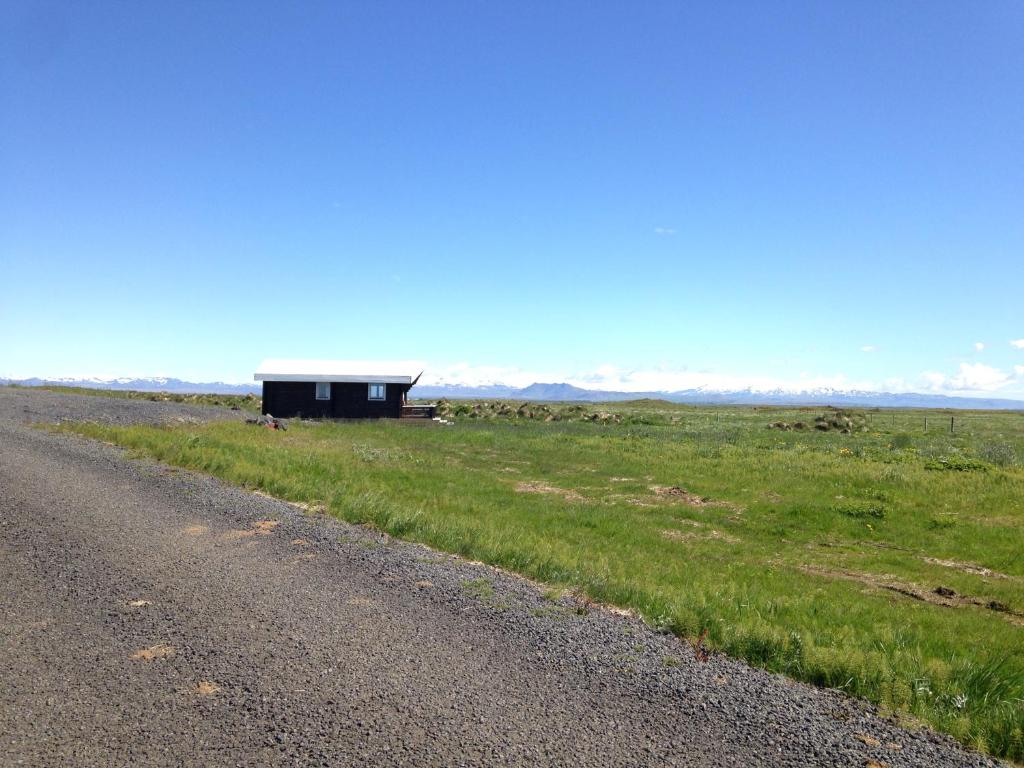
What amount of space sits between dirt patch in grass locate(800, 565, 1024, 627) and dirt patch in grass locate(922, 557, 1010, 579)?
72.6 inches

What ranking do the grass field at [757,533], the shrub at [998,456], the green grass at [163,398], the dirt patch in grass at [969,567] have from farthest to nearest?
the green grass at [163,398] < the shrub at [998,456] < the dirt patch in grass at [969,567] < the grass field at [757,533]

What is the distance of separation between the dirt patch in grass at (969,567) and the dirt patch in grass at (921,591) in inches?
72.6

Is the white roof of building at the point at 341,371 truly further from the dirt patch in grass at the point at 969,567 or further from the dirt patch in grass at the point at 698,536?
the dirt patch in grass at the point at 969,567

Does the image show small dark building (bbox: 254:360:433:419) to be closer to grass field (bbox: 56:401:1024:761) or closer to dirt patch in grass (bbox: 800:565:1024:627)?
grass field (bbox: 56:401:1024:761)

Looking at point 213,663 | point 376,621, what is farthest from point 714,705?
point 213,663

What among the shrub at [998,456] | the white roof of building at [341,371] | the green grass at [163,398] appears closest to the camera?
the shrub at [998,456]

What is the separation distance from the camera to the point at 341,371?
48.4 meters

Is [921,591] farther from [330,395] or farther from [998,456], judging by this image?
[330,395]

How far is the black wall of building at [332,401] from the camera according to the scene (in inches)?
1866

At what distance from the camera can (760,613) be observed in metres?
9.55

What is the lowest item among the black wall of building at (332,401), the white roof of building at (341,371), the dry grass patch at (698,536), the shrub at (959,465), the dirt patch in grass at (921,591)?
the dirt patch in grass at (921,591)

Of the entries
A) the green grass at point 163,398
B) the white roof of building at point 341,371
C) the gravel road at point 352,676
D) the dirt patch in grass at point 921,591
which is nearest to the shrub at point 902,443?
the dirt patch in grass at point 921,591

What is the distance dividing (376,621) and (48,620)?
10.9 ft

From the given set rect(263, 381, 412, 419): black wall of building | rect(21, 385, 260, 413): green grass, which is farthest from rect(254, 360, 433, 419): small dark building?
rect(21, 385, 260, 413): green grass
